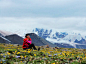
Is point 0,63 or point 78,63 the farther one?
point 78,63

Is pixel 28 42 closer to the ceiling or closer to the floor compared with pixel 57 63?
closer to the ceiling

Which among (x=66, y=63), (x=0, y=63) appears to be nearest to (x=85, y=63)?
(x=66, y=63)

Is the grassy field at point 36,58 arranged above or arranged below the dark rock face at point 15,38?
below

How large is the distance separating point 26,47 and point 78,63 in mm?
9741

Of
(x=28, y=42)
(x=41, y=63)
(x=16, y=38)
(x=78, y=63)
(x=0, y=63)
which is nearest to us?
(x=0, y=63)

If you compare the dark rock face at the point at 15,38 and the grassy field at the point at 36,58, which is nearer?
the grassy field at the point at 36,58

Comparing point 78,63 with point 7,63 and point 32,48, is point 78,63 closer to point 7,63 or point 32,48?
point 7,63

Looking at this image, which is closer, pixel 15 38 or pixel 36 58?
pixel 36 58

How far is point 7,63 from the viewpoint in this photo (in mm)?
10914

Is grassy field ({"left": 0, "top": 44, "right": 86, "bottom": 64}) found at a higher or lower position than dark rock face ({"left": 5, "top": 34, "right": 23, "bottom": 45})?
lower

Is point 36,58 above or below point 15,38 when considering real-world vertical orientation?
below

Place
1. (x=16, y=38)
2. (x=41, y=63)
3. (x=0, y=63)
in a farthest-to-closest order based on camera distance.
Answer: (x=16, y=38), (x=41, y=63), (x=0, y=63)

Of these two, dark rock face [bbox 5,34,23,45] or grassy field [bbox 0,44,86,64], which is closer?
grassy field [bbox 0,44,86,64]

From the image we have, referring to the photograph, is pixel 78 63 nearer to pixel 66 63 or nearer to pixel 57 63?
pixel 66 63
